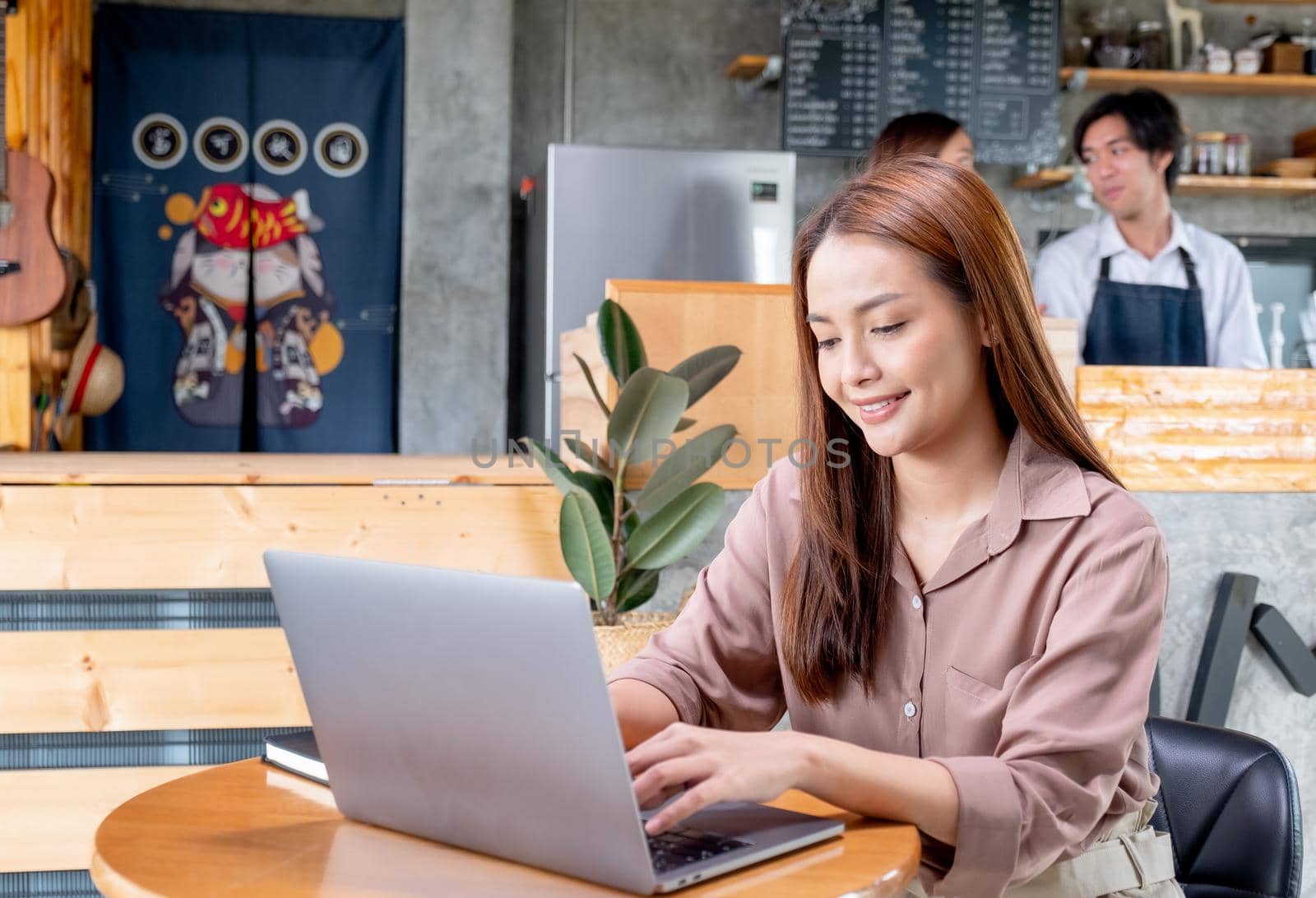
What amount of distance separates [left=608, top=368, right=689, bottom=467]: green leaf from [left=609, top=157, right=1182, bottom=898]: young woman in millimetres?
874

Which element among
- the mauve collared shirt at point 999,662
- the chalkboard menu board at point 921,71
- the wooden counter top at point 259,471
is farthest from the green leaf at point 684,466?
the chalkboard menu board at point 921,71

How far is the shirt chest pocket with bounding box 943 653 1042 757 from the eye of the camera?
3.97 feet

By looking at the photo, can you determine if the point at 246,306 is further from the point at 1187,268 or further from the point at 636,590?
the point at 1187,268

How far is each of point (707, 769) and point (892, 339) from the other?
48cm

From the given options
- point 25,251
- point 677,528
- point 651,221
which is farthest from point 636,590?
point 25,251

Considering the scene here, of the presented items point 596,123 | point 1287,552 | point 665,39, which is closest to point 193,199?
point 596,123

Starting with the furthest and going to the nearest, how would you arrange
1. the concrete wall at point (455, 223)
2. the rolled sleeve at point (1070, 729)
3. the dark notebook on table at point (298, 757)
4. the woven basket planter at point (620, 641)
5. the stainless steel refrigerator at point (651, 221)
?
the concrete wall at point (455, 223) → the stainless steel refrigerator at point (651, 221) → the woven basket planter at point (620, 641) → the dark notebook on table at point (298, 757) → the rolled sleeve at point (1070, 729)

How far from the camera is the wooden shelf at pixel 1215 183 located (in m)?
5.13

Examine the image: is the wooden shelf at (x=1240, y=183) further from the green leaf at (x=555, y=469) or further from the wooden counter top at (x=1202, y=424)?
the green leaf at (x=555, y=469)

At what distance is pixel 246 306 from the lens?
4969 millimetres

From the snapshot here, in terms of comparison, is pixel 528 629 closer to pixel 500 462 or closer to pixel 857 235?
pixel 857 235

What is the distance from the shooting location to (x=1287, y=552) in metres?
2.73

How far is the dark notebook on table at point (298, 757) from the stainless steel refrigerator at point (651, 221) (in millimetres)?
3127

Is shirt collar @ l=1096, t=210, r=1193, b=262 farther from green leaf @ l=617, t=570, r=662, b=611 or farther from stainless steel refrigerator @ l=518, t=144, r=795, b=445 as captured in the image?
green leaf @ l=617, t=570, r=662, b=611
